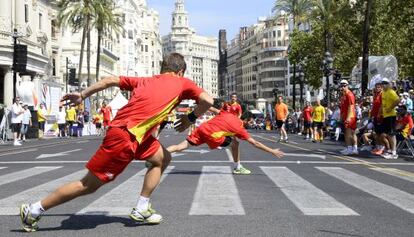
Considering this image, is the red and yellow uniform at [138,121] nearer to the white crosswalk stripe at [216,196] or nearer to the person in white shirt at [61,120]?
the white crosswalk stripe at [216,196]

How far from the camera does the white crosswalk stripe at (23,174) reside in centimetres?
982

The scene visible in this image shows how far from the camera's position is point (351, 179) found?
9.84 meters

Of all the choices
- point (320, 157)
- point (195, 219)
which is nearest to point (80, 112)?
point (320, 157)

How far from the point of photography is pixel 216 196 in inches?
299

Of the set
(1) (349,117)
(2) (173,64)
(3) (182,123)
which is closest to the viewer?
(2) (173,64)

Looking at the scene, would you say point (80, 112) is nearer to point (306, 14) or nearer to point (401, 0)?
point (401, 0)

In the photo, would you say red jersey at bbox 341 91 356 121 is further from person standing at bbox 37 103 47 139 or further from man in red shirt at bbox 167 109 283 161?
person standing at bbox 37 103 47 139

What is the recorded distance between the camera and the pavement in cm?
548

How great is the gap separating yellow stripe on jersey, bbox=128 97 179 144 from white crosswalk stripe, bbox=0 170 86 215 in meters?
1.81

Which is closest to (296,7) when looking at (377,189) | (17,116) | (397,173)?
(17,116)

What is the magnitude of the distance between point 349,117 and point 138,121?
11.0 m

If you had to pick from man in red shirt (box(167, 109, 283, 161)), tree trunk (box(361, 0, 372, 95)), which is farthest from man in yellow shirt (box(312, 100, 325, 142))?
man in red shirt (box(167, 109, 283, 161))

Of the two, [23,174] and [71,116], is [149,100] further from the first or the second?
[71,116]

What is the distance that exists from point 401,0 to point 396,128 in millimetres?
21716
